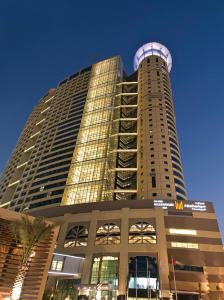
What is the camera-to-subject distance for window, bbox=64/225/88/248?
57.7 meters

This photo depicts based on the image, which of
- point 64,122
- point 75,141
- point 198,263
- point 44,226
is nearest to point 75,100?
point 64,122

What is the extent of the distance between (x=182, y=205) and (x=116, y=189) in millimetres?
29738

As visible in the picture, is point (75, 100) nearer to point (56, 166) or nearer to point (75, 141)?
point (75, 141)

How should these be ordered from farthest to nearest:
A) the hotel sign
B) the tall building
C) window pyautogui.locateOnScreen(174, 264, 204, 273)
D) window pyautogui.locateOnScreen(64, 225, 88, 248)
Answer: the hotel sign < window pyautogui.locateOnScreen(64, 225, 88, 248) < window pyautogui.locateOnScreen(174, 264, 204, 273) < the tall building

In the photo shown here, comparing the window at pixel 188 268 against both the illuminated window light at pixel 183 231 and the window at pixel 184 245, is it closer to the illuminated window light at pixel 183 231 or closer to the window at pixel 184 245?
the window at pixel 184 245

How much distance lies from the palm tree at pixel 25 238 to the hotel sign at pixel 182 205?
3992cm

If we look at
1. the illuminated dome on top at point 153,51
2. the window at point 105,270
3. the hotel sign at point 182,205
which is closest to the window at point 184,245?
the hotel sign at point 182,205

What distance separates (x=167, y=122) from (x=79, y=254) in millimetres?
60014

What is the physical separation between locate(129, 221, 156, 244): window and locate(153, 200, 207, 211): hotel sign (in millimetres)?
6290

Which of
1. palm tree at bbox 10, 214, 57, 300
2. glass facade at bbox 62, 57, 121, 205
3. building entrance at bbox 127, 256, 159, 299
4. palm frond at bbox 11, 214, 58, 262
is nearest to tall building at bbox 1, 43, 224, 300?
building entrance at bbox 127, 256, 159, 299

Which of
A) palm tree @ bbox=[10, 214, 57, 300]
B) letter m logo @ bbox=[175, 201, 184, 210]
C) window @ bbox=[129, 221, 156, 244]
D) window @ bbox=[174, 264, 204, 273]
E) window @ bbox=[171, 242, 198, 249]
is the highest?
letter m logo @ bbox=[175, 201, 184, 210]

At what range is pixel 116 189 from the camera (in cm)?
8725

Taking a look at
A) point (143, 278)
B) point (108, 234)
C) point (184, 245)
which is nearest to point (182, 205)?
point (184, 245)

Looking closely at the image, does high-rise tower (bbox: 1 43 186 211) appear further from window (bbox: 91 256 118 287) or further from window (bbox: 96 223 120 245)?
window (bbox: 91 256 118 287)
